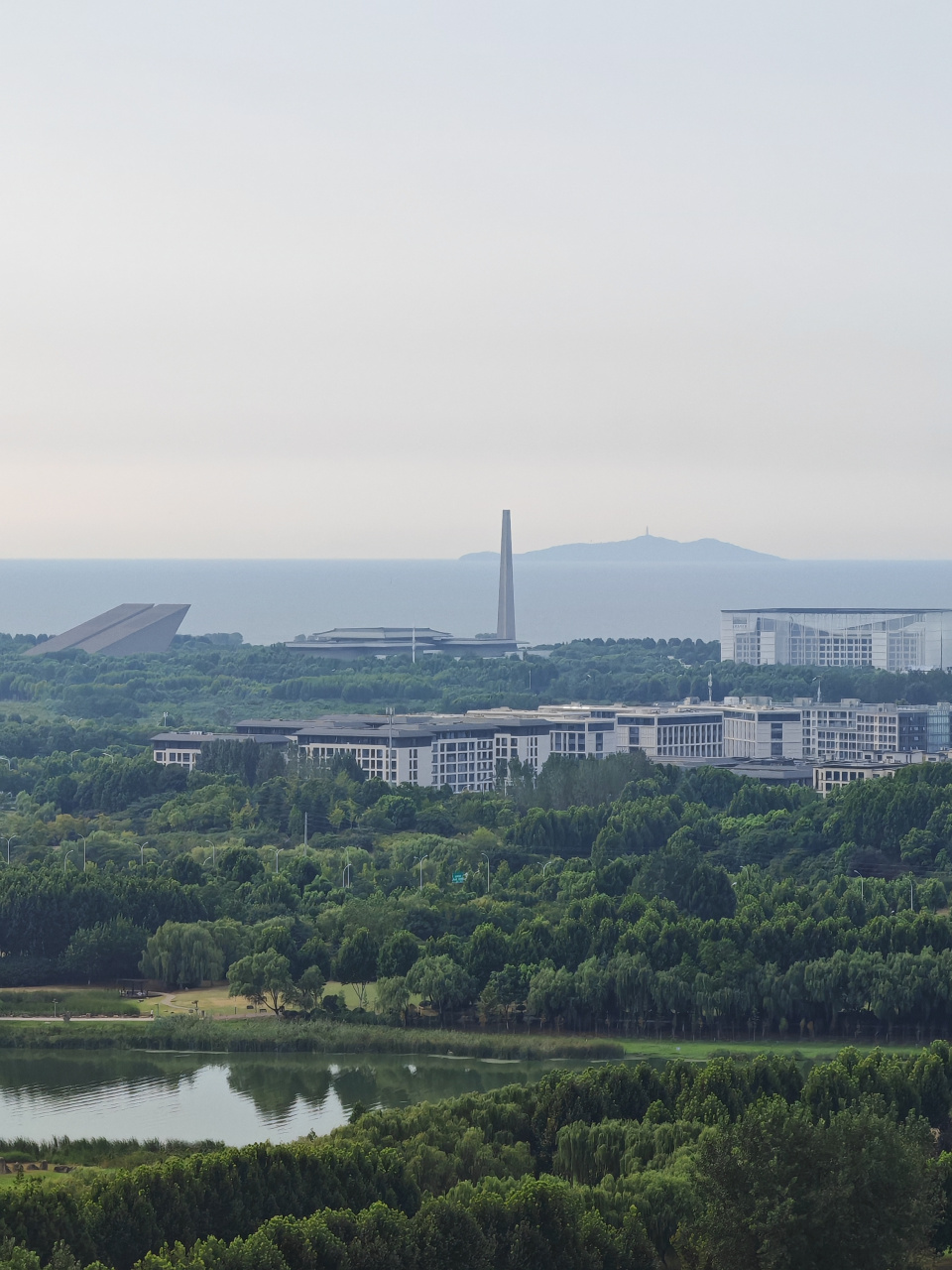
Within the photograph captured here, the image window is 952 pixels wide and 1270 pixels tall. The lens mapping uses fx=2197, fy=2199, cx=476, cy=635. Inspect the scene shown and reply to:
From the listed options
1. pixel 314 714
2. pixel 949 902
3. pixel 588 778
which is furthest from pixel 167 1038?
pixel 314 714

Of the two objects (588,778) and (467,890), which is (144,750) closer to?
(588,778)

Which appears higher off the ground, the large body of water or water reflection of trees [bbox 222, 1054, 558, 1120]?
the large body of water

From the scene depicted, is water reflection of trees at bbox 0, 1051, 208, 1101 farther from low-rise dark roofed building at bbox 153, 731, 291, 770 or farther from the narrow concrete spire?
the narrow concrete spire

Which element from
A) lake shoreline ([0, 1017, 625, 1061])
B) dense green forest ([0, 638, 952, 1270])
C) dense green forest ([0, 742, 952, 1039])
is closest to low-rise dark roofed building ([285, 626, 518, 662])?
dense green forest ([0, 638, 952, 1270])

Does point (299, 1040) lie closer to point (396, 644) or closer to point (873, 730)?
point (873, 730)

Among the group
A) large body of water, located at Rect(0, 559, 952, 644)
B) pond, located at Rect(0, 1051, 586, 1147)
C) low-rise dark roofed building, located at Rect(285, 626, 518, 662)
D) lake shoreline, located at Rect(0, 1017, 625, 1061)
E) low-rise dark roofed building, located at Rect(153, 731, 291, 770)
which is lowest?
pond, located at Rect(0, 1051, 586, 1147)

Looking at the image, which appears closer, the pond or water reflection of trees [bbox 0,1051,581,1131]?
the pond

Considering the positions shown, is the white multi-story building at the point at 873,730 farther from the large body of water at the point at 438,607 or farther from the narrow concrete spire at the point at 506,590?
the large body of water at the point at 438,607
